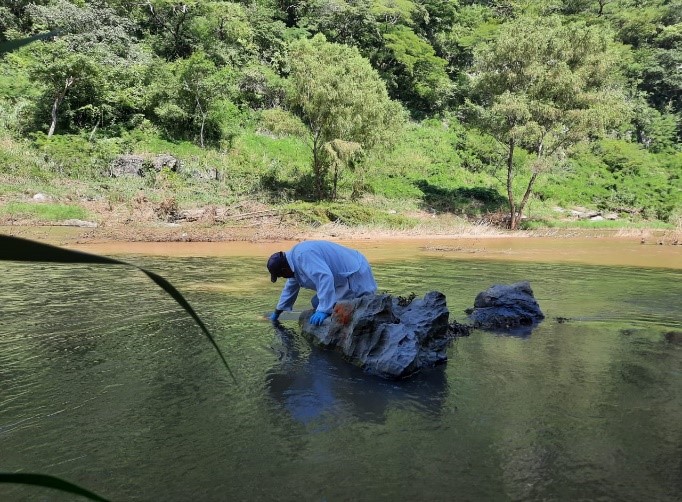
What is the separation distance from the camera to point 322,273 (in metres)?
5.46

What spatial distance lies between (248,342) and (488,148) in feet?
102

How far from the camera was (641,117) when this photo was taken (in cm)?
3862

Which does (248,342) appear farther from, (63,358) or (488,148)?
(488,148)

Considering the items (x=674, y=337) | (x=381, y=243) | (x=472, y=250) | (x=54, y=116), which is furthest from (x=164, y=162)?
(x=674, y=337)

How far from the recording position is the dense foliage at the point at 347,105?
72.9 ft

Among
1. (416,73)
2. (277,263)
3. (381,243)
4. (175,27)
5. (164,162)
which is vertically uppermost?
(175,27)

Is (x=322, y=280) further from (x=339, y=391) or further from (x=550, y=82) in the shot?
(x=550, y=82)

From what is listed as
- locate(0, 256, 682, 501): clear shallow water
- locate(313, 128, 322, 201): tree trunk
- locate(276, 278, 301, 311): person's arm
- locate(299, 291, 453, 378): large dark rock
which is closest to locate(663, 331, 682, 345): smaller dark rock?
locate(0, 256, 682, 501): clear shallow water

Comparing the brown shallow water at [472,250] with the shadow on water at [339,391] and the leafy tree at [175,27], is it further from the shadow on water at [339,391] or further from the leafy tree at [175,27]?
the leafy tree at [175,27]

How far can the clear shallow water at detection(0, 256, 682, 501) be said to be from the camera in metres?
2.99

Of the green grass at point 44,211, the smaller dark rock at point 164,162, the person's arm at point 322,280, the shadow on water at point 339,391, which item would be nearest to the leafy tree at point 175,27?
the smaller dark rock at point 164,162

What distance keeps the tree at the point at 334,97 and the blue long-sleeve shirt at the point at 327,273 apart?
57.0 ft

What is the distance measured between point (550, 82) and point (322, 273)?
19.8 metres

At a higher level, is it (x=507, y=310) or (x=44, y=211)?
(x=44, y=211)
